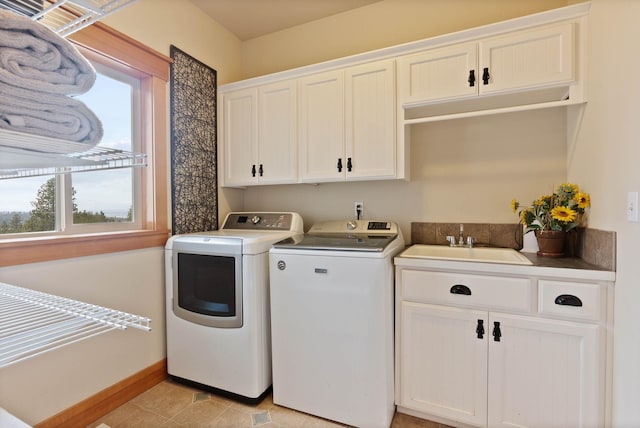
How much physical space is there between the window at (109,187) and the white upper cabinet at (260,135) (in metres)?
0.54

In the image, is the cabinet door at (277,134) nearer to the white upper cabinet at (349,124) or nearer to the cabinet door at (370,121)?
the white upper cabinet at (349,124)

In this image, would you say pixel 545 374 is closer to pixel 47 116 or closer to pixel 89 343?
pixel 47 116

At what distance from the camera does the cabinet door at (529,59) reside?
5.18ft

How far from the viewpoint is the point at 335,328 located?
1.65 metres

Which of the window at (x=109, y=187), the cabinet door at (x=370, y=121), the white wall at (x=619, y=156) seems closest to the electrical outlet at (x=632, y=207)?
the white wall at (x=619, y=156)

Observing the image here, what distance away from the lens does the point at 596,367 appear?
1.34m

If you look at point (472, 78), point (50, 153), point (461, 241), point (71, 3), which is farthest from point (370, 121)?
point (50, 153)

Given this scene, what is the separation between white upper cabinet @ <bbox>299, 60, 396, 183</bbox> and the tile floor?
1.48 meters

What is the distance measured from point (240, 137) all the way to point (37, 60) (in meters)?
1.89

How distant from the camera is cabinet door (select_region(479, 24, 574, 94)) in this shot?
62.2 inches

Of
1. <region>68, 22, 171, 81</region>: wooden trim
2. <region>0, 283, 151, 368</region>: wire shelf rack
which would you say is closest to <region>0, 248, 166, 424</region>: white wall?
<region>0, 283, 151, 368</region>: wire shelf rack

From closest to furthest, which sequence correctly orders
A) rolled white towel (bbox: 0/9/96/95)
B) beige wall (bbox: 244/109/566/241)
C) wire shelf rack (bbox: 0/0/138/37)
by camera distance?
1. rolled white towel (bbox: 0/9/96/95)
2. wire shelf rack (bbox: 0/0/138/37)
3. beige wall (bbox: 244/109/566/241)

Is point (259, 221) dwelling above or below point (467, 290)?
above

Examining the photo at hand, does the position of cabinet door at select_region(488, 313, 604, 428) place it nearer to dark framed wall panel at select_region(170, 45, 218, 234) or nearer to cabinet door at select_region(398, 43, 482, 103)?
cabinet door at select_region(398, 43, 482, 103)
